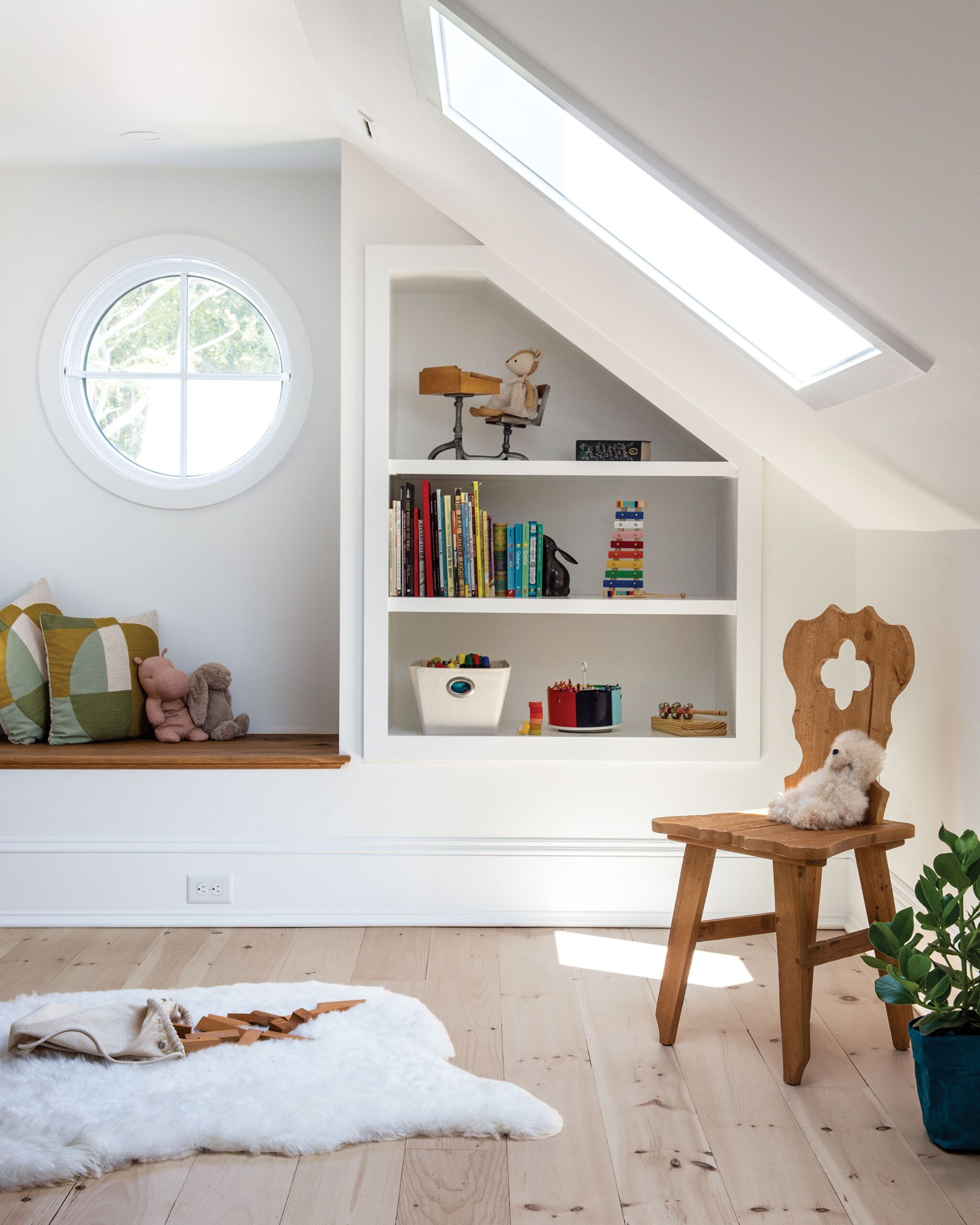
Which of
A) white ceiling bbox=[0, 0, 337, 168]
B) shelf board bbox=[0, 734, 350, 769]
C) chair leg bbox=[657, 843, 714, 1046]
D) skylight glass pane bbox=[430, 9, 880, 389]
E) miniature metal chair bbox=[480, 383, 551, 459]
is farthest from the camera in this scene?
miniature metal chair bbox=[480, 383, 551, 459]

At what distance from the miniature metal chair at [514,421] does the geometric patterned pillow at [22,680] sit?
60.4 inches

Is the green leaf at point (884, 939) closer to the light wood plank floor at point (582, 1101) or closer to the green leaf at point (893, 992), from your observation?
the green leaf at point (893, 992)

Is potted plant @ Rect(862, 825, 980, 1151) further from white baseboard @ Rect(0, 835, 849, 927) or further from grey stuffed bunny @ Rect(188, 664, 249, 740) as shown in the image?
grey stuffed bunny @ Rect(188, 664, 249, 740)

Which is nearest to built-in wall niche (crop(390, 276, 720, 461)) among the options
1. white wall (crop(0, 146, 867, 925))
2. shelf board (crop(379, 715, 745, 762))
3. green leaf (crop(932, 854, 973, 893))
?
white wall (crop(0, 146, 867, 925))

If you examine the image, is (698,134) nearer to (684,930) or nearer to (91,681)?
(684,930)

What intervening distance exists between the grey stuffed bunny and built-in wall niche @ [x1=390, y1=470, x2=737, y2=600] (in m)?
0.92

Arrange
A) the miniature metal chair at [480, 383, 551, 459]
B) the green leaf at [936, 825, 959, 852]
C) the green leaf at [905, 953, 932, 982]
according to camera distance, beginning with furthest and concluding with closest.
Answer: the miniature metal chair at [480, 383, 551, 459]
the green leaf at [936, 825, 959, 852]
the green leaf at [905, 953, 932, 982]

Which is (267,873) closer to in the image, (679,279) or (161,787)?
(161,787)

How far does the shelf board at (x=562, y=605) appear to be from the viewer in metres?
3.01

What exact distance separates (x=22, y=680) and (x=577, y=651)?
1718 mm

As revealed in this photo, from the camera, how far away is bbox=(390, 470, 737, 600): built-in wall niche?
11.2 feet

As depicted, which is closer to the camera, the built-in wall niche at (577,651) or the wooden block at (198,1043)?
the wooden block at (198,1043)

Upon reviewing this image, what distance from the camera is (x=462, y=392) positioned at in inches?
121

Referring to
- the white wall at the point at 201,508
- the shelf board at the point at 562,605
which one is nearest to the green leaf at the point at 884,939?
the shelf board at the point at 562,605
